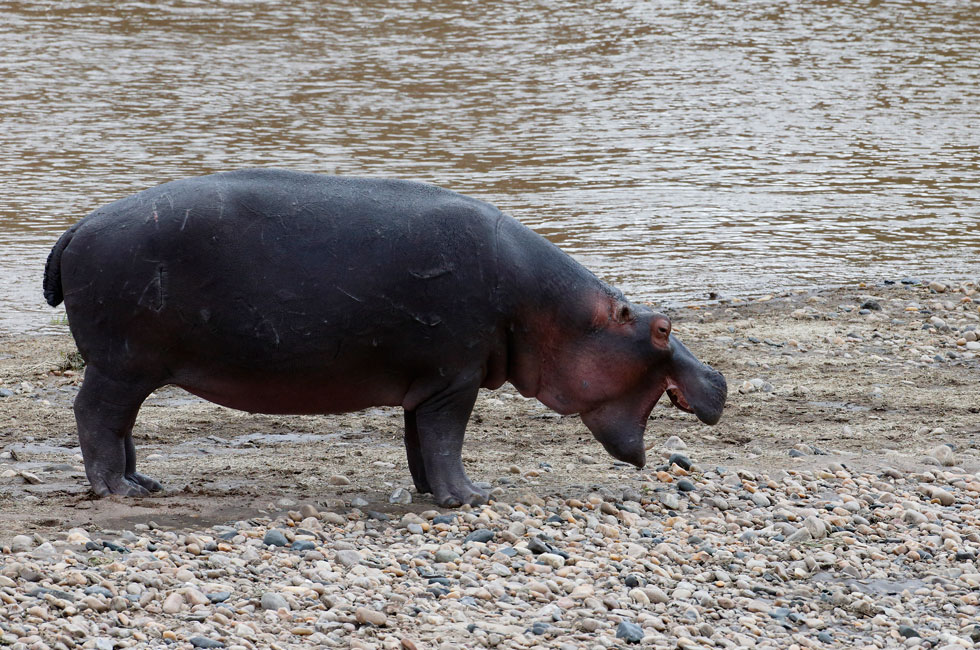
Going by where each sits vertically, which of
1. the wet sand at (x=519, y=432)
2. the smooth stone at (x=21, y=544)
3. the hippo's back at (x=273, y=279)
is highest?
the hippo's back at (x=273, y=279)

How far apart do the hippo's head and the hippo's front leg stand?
19.5 inches

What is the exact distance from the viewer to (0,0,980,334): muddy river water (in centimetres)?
1415

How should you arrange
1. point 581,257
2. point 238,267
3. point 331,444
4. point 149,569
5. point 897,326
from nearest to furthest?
point 149,569 < point 238,267 < point 331,444 < point 897,326 < point 581,257

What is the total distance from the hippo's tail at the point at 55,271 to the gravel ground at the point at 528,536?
909mm

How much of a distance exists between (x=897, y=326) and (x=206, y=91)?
1363cm

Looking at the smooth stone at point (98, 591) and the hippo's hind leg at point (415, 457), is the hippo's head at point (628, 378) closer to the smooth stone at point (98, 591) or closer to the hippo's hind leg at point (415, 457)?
the hippo's hind leg at point (415, 457)

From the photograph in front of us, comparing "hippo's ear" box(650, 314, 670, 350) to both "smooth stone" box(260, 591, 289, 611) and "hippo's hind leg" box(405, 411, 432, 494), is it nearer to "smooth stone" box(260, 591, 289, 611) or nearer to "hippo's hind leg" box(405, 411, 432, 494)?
"hippo's hind leg" box(405, 411, 432, 494)

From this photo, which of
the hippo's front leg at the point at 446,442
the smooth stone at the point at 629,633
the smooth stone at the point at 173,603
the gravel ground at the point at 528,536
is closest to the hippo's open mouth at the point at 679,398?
the gravel ground at the point at 528,536

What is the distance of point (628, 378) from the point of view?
6422 mm

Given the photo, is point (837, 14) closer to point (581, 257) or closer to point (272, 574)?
point (581, 257)

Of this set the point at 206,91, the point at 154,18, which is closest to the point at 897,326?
the point at 206,91

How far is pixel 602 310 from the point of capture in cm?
638

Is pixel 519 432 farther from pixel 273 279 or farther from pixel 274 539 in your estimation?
pixel 274 539

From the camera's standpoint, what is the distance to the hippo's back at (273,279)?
5.86 m
